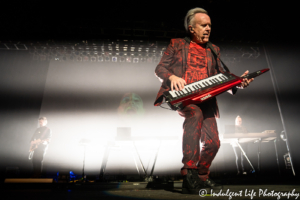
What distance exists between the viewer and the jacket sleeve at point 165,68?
1599mm

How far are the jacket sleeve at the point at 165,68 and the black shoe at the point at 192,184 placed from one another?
2.38ft

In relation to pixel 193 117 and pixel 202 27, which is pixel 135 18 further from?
pixel 193 117

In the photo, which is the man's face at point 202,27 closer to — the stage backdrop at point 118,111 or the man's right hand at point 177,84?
the man's right hand at point 177,84

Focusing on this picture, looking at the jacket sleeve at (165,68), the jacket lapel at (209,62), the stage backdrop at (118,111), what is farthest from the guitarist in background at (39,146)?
the jacket lapel at (209,62)

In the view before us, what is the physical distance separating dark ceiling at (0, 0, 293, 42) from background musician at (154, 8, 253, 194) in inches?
97.6

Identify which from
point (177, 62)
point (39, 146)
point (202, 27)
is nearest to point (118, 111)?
point (39, 146)

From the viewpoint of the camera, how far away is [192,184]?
1.34m

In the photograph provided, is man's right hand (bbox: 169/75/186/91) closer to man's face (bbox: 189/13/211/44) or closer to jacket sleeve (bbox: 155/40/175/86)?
jacket sleeve (bbox: 155/40/175/86)

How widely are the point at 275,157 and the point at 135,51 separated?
17.3 feet

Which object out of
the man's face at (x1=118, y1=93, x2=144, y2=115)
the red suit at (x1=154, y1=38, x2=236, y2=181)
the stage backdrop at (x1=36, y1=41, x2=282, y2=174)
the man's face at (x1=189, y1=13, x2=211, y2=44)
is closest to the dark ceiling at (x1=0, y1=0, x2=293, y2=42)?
the stage backdrop at (x1=36, y1=41, x2=282, y2=174)

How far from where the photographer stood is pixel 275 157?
557 centimetres

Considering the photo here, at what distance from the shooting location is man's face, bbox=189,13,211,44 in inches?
67.9

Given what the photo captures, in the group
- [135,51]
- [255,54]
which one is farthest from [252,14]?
[135,51]

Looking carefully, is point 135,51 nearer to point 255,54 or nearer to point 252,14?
point 252,14
